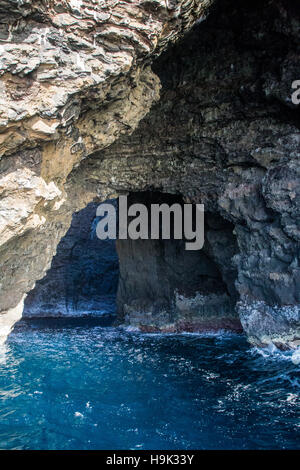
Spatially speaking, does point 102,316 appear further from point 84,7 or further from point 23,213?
point 84,7

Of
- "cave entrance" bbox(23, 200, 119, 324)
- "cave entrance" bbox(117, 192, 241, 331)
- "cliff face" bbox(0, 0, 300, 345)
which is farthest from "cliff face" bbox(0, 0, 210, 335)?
"cave entrance" bbox(23, 200, 119, 324)

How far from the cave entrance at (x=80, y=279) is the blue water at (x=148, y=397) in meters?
9.69

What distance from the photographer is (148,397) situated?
7480mm

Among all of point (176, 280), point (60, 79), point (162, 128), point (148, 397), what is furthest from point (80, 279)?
point (60, 79)

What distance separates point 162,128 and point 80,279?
41.6ft

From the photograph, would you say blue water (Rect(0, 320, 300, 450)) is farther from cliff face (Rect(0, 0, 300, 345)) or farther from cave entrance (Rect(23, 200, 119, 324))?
cave entrance (Rect(23, 200, 119, 324))

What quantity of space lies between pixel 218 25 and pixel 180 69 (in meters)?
1.39

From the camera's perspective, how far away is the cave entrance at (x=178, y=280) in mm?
13391

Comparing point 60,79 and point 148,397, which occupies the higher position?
point 60,79

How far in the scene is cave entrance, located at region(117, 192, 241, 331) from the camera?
43.9 feet

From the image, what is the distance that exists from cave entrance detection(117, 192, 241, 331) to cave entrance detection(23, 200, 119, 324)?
5.49 m

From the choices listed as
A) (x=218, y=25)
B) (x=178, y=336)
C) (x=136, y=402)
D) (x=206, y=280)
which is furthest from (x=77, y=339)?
(x=218, y=25)

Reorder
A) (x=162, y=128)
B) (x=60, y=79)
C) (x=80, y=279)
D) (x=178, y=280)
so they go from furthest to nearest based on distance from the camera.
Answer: (x=80, y=279) → (x=178, y=280) → (x=162, y=128) → (x=60, y=79)

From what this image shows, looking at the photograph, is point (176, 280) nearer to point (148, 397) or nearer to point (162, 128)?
point (162, 128)
